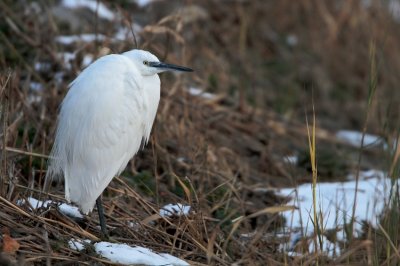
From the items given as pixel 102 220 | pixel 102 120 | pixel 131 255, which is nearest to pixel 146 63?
pixel 102 120

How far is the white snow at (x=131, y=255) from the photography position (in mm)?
2812

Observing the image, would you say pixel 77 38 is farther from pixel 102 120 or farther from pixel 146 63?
pixel 102 120

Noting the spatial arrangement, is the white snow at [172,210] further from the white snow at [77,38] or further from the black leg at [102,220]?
the white snow at [77,38]

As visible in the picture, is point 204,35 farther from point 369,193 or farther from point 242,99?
point 369,193

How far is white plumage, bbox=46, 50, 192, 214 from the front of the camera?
3076mm

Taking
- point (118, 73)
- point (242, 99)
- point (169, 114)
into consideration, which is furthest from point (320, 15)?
point (118, 73)

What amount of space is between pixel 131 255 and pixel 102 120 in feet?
1.84

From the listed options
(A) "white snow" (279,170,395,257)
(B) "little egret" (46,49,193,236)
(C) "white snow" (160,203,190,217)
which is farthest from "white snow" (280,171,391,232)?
(B) "little egret" (46,49,193,236)

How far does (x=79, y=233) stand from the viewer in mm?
3049

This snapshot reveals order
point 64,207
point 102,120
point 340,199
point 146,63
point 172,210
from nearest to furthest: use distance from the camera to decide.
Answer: point 102,120 → point 146,63 → point 64,207 → point 172,210 → point 340,199

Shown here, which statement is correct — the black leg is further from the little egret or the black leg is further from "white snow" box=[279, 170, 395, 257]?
"white snow" box=[279, 170, 395, 257]

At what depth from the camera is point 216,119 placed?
520cm

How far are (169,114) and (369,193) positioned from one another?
1231 mm

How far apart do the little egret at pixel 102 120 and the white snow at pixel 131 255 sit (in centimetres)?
22
